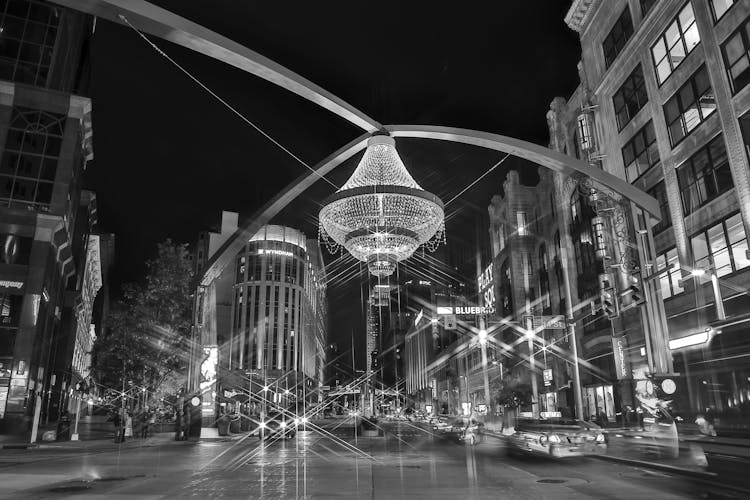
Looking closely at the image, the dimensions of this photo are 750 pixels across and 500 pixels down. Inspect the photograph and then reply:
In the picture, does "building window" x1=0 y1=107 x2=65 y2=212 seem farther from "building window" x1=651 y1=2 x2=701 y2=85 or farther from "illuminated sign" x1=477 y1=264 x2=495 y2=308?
"illuminated sign" x1=477 y1=264 x2=495 y2=308

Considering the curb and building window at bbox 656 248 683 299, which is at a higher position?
building window at bbox 656 248 683 299

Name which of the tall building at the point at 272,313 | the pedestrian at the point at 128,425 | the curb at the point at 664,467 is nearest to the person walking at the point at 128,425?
the pedestrian at the point at 128,425

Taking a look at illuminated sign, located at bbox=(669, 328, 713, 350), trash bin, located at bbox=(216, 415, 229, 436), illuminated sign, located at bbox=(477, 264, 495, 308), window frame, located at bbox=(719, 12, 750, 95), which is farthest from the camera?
illuminated sign, located at bbox=(477, 264, 495, 308)

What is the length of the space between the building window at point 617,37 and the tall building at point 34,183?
3965 cm

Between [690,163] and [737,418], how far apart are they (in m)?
13.5

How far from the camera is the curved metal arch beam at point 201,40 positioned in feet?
42.9

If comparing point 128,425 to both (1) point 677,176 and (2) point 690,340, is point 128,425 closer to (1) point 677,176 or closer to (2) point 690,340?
(2) point 690,340

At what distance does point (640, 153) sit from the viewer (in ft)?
114

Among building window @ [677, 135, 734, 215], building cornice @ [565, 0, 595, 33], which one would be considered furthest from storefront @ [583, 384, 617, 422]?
building cornice @ [565, 0, 595, 33]

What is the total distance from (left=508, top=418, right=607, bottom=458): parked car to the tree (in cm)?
2615

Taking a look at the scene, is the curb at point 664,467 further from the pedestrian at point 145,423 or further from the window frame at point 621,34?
the pedestrian at point 145,423

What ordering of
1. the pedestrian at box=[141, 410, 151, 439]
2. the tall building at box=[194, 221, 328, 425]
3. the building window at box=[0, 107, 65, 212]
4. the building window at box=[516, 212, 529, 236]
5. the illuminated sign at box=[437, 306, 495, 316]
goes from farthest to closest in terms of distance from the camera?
1. the tall building at box=[194, 221, 328, 425]
2. the illuminated sign at box=[437, 306, 495, 316]
3. the building window at box=[516, 212, 529, 236]
4. the building window at box=[0, 107, 65, 212]
5. the pedestrian at box=[141, 410, 151, 439]

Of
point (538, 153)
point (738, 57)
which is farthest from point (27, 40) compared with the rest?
point (738, 57)

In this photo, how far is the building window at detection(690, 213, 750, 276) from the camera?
82.0 ft
